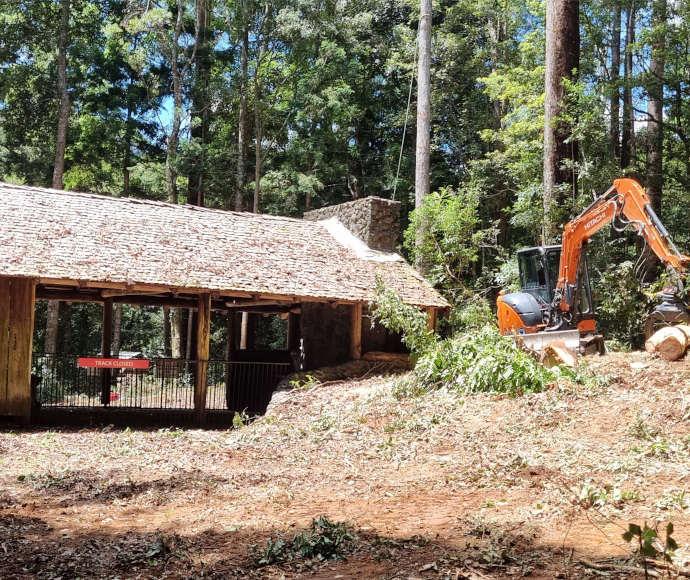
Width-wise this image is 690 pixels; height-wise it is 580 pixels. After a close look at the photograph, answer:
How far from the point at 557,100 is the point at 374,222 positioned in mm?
5018

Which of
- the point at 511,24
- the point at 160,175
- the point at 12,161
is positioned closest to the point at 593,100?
the point at 511,24

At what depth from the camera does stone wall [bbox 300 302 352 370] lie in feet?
46.1

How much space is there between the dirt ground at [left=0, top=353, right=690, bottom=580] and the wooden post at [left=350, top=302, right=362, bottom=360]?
364 cm

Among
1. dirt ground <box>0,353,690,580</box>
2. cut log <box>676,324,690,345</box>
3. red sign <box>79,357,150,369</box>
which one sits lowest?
dirt ground <box>0,353,690,580</box>

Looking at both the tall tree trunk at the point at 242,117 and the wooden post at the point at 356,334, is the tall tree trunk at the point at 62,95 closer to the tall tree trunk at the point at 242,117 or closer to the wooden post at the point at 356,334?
the tall tree trunk at the point at 242,117

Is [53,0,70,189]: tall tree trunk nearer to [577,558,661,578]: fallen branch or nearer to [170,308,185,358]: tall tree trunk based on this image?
[170,308,185,358]: tall tree trunk

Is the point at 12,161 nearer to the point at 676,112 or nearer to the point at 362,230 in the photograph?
the point at 362,230

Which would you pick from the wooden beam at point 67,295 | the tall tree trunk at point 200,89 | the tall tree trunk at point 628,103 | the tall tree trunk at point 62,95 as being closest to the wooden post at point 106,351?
the wooden beam at point 67,295

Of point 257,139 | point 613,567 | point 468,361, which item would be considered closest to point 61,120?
point 257,139

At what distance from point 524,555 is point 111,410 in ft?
34.1

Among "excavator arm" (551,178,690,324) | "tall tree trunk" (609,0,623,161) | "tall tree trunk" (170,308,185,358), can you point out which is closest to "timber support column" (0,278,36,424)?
"excavator arm" (551,178,690,324)

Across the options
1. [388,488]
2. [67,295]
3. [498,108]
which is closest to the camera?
[388,488]

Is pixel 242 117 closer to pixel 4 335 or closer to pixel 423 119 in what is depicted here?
pixel 423 119

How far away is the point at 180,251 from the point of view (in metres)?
13.5
